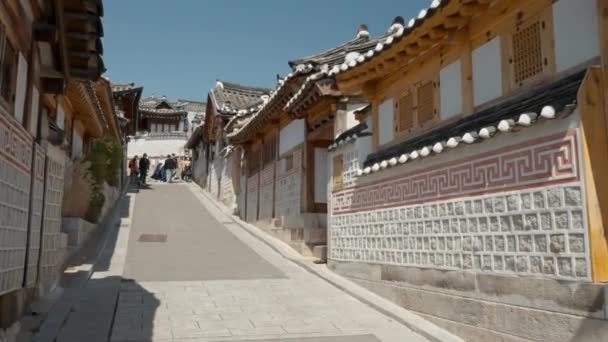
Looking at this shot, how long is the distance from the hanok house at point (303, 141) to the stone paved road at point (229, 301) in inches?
43.7

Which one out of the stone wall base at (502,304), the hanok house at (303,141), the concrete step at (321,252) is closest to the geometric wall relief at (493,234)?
the stone wall base at (502,304)

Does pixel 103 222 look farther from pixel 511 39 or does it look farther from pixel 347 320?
pixel 511 39

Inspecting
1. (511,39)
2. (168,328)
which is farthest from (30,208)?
(511,39)

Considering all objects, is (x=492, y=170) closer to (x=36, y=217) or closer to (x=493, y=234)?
(x=493, y=234)

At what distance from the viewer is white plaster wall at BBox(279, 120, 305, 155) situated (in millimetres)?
13824

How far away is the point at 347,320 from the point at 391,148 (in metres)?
2.92

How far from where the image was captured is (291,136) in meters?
14.6

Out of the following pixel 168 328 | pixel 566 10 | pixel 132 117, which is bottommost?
pixel 168 328

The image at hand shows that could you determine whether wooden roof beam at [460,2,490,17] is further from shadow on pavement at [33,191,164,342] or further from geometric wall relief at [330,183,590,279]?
shadow on pavement at [33,191,164,342]

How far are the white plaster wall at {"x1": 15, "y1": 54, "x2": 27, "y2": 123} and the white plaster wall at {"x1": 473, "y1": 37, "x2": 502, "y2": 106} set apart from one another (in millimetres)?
5278

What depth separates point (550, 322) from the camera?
196 inches

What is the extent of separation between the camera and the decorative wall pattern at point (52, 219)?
745 centimetres

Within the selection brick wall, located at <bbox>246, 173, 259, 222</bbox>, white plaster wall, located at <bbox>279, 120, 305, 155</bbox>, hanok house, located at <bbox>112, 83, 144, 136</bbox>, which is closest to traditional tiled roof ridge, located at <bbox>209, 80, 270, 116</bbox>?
hanok house, located at <bbox>112, 83, 144, 136</bbox>

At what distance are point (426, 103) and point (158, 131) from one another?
43.6 m
